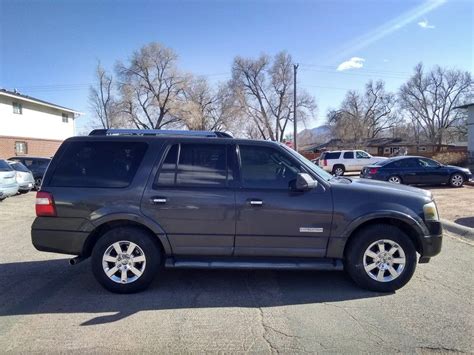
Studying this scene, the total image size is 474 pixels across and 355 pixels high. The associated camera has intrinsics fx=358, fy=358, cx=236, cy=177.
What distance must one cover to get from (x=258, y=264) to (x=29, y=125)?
32.3 metres

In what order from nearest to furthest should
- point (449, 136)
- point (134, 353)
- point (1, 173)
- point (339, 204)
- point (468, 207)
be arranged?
point (134, 353)
point (339, 204)
point (468, 207)
point (1, 173)
point (449, 136)

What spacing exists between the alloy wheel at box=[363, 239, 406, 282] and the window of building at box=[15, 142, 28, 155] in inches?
1207

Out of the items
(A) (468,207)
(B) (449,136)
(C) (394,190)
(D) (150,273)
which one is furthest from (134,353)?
(B) (449,136)

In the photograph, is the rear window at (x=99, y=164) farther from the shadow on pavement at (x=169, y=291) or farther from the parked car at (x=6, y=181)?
the parked car at (x=6, y=181)

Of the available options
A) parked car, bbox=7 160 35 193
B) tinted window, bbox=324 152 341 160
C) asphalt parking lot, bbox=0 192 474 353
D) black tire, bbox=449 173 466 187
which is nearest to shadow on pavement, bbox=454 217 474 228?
asphalt parking lot, bbox=0 192 474 353

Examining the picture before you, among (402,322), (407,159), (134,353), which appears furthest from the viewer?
(407,159)

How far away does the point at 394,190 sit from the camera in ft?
14.8

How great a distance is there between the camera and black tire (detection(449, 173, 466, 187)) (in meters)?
16.2

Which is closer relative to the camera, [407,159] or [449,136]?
[407,159]

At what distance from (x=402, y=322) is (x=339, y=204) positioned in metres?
1.41

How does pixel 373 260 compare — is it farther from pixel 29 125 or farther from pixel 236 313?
pixel 29 125

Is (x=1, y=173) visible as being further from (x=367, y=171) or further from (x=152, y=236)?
(x=367, y=171)

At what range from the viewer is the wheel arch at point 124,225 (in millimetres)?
4336

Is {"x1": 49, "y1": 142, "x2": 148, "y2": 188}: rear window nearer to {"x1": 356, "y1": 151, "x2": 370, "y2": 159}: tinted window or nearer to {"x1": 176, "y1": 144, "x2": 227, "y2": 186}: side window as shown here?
{"x1": 176, "y1": 144, "x2": 227, "y2": 186}: side window
